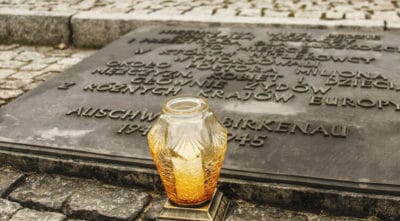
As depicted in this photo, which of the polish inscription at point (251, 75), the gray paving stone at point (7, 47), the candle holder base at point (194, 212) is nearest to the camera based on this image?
the candle holder base at point (194, 212)

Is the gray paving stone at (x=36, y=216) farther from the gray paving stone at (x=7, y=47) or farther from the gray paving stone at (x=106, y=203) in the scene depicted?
the gray paving stone at (x=7, y=47)

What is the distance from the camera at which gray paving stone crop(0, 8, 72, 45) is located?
5.85m

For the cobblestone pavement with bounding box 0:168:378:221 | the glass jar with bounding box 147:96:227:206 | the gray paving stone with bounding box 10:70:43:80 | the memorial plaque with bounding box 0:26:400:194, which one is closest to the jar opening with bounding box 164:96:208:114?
the glass jar with bounding box 147:96:227:206

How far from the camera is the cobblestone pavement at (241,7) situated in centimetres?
602

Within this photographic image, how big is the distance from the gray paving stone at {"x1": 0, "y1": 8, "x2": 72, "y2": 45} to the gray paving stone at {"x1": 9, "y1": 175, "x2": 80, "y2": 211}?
3.45 meters

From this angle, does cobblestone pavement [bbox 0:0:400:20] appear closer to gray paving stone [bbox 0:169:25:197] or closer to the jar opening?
gray paving stone [bbox 0:169:25:197]

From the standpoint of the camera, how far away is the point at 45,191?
2.65 meters

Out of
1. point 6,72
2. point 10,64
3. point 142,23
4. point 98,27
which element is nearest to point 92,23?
point 98,27

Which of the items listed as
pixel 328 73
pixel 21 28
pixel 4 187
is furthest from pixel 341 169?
pixel 21 28

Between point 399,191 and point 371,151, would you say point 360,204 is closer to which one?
point 399,191

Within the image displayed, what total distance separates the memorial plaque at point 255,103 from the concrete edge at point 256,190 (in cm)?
4

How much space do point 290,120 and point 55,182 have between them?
4.67ft

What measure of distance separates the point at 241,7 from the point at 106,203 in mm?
4712

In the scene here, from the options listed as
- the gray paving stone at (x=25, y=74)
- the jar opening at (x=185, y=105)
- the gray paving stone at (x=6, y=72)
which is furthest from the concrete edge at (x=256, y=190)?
the gray paving stone at (x=6, y=72)
